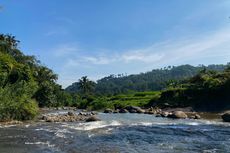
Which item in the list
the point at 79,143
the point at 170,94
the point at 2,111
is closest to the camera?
the point at 79,143

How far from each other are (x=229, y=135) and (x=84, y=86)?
420ft

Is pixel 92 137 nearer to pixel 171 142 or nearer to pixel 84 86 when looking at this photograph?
pixel 171 142

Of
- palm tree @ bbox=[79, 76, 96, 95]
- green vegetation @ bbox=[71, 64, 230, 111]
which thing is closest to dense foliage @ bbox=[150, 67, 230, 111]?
green vegetation @ bbox=[71, 64, 230, 111]

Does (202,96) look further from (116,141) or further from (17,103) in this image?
(116,141)

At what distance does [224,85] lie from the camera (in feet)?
249

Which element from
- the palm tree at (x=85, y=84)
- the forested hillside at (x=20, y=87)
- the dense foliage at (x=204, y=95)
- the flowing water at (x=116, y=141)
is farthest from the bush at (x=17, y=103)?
the palm tree at (x=85, y=84)

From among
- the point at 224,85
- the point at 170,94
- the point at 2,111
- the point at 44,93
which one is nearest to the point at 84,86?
the point at 44,93

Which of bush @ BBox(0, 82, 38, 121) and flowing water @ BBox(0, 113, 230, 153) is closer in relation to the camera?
flowing water @ BBox(0, 113, 230, 153)

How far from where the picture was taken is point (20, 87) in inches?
1815

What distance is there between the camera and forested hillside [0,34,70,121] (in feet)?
144

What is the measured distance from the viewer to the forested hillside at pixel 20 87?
44.0 metres

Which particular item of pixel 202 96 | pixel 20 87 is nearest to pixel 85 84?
pixel 202 96

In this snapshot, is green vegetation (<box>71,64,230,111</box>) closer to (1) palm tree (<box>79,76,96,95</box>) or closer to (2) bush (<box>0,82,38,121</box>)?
(2) bush (<box>0,82,38,121</box>)

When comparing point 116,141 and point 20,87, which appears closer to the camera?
point 116,141
